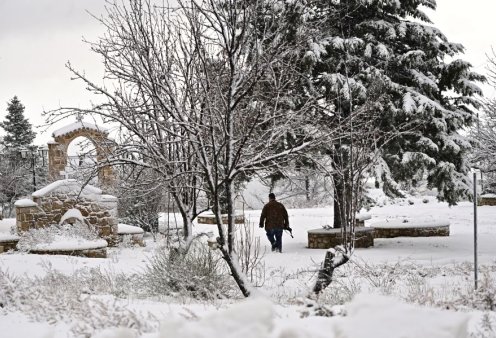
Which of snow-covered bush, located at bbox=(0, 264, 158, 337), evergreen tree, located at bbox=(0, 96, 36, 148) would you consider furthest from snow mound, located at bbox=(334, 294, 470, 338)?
evergreen tree, located at bbox=(0, 96, 36, 148)

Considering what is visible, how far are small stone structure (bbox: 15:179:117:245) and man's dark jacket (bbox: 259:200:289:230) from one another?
14.8 ft

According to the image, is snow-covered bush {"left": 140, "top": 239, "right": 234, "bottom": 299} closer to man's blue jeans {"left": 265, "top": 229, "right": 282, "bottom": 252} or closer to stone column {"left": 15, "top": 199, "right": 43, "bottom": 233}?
man's blue jeans {"left": 265, "top": 229, "right": 282, "bottom": 252}

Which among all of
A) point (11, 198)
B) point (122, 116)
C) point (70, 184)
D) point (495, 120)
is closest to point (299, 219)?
point (495, 120)

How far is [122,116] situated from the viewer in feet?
25.0

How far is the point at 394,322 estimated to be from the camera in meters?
2.24

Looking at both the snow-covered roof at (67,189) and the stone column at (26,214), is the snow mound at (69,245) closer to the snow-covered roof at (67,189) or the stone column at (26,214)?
the stone column at (26,214)

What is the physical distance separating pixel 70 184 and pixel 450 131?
10.8 meters

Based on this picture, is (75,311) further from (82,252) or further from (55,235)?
(55,235)

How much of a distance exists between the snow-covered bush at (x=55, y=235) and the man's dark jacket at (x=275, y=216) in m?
4.66

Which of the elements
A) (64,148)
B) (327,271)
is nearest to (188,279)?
(327,271)

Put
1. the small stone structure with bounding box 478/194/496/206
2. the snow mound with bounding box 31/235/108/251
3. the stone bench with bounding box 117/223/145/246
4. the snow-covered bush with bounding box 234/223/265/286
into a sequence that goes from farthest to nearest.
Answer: the small stone structure with bounding box 478/194/496/206 < the stone bench with bounding box 117/223/145/246 < the snow mound with bounding box 31/235/108/251 < the snow-covered bush with bounding box 234/223/265/286

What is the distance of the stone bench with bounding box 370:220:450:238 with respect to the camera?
1480 centimetres

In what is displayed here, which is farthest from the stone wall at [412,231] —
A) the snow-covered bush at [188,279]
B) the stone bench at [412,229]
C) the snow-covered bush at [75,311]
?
the snow-covered bush at [75,311]

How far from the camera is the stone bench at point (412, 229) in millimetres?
14797
